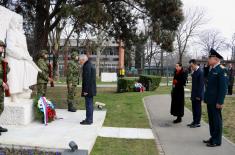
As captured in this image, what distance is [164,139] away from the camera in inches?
325

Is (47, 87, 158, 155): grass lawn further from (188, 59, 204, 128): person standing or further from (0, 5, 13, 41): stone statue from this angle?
(0, 5, 13, 41): stone statue

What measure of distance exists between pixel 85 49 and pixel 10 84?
3331 centimetres

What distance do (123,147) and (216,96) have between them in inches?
84.6

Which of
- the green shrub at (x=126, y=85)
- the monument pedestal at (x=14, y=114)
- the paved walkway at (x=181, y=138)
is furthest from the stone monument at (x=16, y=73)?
the green shrub at (x=126, y=85)

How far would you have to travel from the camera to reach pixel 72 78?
1164 centimetres

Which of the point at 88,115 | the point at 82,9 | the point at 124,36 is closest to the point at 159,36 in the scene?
the point at 124,36

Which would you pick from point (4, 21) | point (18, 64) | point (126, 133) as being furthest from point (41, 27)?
point (126, 133)

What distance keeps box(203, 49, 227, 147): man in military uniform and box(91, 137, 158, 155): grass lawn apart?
4.16ft

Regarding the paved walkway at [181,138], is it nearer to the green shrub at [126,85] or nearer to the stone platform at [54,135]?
the stone platform at [54,135]

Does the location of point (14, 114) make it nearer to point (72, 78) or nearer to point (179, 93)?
point (72, 78)

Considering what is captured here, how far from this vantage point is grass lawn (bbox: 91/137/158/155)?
6.80 meters

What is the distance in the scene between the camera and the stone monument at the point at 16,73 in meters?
8.47

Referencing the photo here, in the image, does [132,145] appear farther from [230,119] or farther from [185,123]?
[230,119]

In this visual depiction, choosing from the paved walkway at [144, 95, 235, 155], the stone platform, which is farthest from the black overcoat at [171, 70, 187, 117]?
the stone platform
